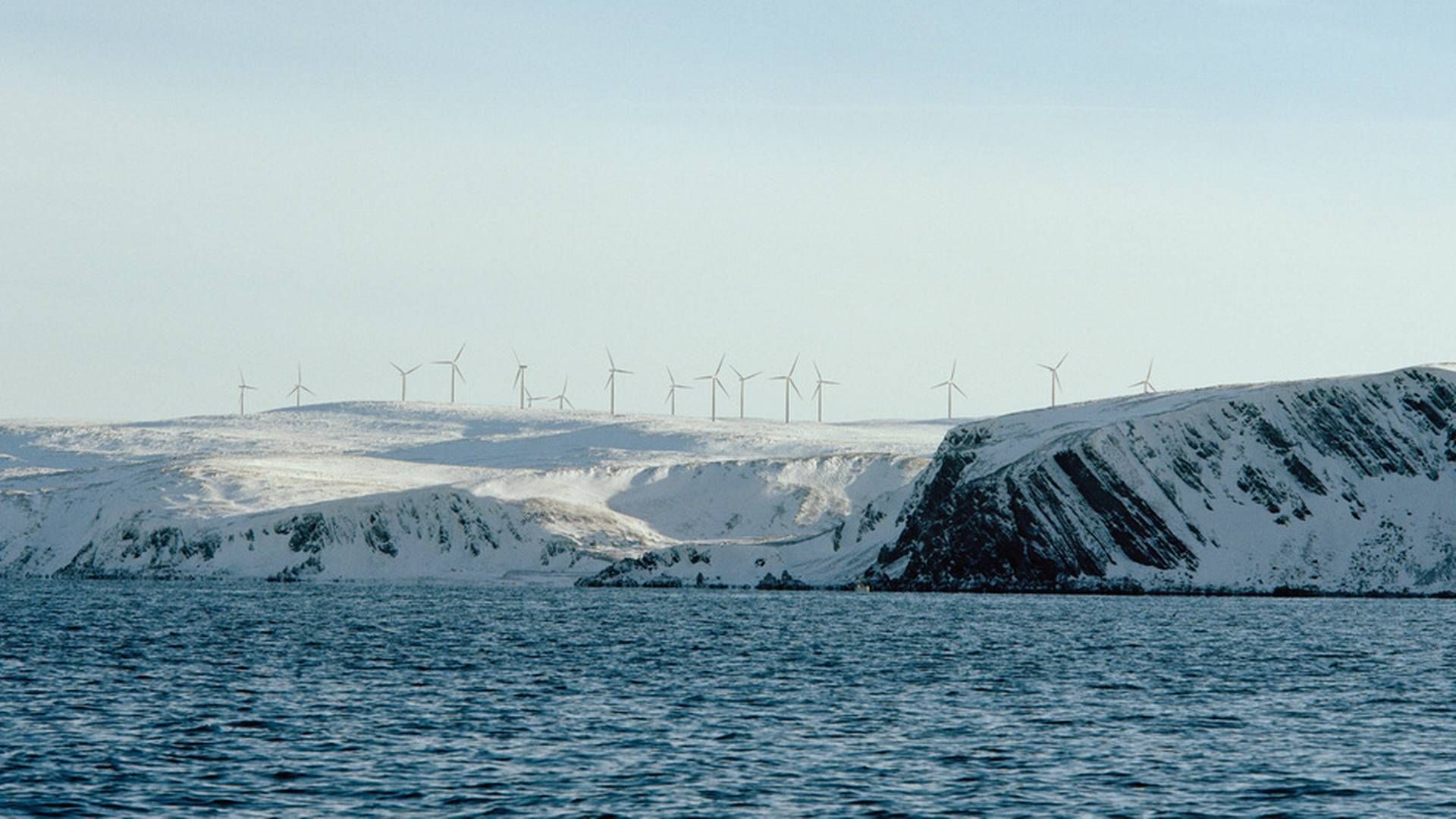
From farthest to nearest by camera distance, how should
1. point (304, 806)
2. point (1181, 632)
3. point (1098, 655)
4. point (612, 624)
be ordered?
point (612, 624)
point (1181, 632)
point (1098, 655)
point (304, 806)

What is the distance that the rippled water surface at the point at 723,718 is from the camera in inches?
2002

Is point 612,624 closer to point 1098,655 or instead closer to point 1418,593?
point 1098,655

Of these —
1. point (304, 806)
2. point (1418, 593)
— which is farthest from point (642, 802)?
point (1418, 593)

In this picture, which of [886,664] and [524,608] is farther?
[524,608]

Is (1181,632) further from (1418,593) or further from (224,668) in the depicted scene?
(1418,593)

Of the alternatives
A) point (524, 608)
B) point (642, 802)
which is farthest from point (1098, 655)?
point (524, 608)

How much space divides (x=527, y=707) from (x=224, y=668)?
21.6 meters

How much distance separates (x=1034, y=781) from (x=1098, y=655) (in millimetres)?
47363

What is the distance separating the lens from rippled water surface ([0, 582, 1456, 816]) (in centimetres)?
5086

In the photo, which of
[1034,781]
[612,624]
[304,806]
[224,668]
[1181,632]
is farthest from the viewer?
[612,624]

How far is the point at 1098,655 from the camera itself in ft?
327

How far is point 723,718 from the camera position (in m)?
67.9

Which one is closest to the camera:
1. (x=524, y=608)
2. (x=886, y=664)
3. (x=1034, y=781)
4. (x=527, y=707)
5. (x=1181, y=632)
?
(x=1034, y=781)

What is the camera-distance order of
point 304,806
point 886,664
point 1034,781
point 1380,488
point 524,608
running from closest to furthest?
point 304,806 → point 1034,781 → point 886,664 → point 524,608 → point 1380,488
